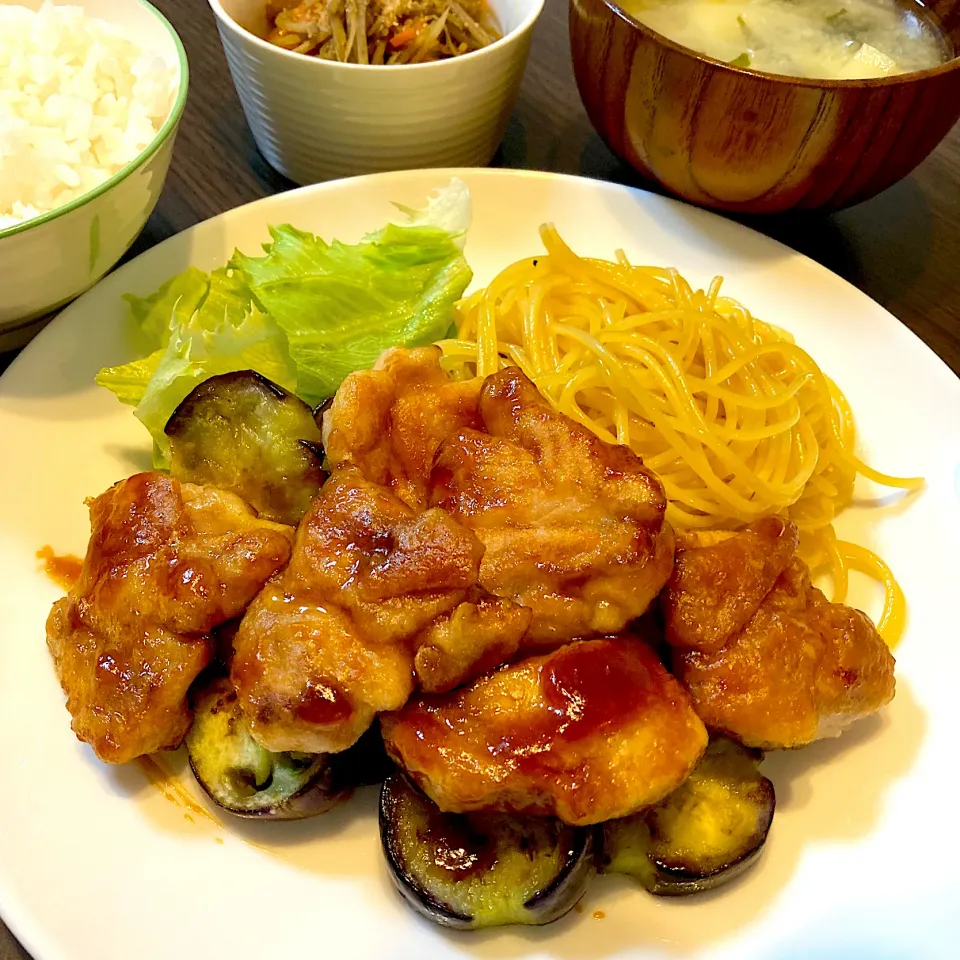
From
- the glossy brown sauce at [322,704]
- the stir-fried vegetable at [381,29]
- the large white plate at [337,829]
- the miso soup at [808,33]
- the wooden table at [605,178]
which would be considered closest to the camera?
the glossy brown sauce at [322,704]

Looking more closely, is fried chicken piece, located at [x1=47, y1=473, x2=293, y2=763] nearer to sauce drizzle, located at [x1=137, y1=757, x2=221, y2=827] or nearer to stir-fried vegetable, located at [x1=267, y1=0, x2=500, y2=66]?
sauce drizzle, located at [x1=137, y1=757, x2=221, y2=827]

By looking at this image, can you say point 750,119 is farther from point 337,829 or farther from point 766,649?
point 337,829

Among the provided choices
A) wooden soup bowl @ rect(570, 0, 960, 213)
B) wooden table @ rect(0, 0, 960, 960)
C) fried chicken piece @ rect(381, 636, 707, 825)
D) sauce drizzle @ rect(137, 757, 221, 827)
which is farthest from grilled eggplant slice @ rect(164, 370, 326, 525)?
wooden soup bowl @ rect(570, 0, 960, 213)

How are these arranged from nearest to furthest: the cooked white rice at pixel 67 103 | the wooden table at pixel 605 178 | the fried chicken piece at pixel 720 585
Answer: the fried chicken piece at pixel 720 585
the cooked white rice at pixel 67 103
the wooden table at pixel 605 178

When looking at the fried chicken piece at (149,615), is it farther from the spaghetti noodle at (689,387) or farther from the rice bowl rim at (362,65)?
the rice bowl rim at (362,65)

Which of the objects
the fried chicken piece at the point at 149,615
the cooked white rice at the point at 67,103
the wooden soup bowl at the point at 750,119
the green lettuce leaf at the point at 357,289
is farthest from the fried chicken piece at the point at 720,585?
the cooked white rice at the point at 67,103

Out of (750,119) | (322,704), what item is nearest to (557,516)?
(322,704)

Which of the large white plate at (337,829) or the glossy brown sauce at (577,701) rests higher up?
the glossy brown sauce at (577,701)
